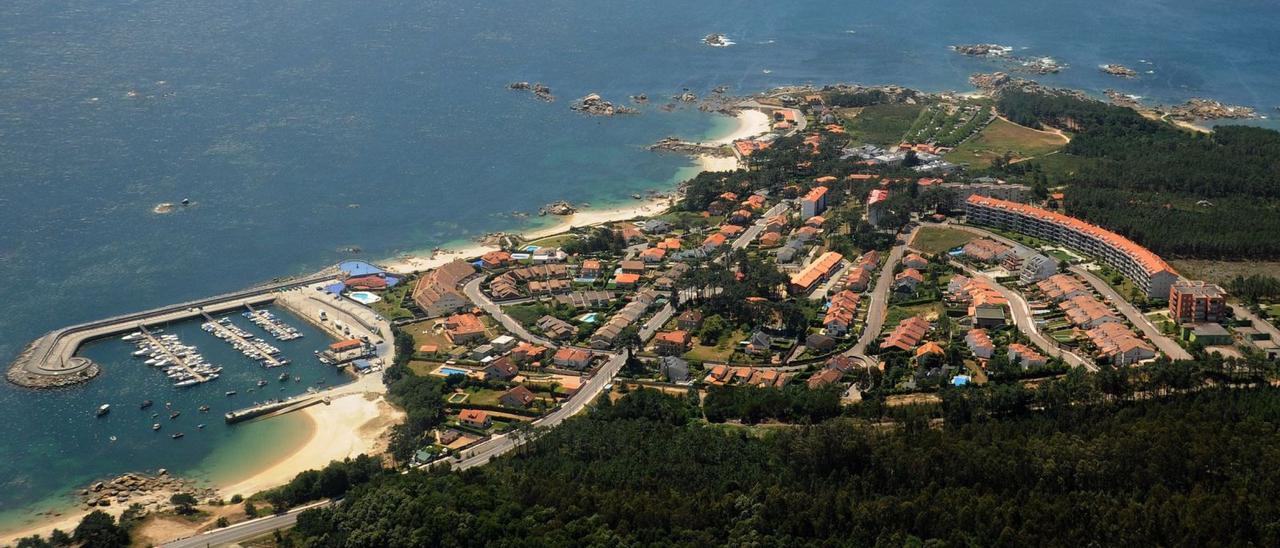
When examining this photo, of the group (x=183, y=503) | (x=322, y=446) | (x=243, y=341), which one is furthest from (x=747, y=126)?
(x=183, y=503)

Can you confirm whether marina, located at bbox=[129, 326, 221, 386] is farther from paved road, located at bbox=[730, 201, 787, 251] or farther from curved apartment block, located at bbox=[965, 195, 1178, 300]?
curved apartment block, located at bbox=[965, 195, 1178, 300]

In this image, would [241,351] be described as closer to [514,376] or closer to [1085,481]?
[514,376]

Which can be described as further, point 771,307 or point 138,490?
point 771,307

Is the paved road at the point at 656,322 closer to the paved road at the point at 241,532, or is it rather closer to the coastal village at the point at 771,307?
the coastal village at the point at 771,307

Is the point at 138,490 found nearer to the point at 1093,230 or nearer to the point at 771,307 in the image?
the point at 771,307

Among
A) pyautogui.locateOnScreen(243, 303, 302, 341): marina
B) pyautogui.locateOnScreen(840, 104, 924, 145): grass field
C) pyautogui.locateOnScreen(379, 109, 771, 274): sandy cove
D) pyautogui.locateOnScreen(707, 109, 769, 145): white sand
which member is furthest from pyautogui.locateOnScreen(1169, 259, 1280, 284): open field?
pyautogui.locateOnScreen(243, 303, 302, 341): marina

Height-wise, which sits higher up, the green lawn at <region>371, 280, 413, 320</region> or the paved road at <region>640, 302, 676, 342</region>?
the green lawn at <region>371, 280, 413, 320</region>

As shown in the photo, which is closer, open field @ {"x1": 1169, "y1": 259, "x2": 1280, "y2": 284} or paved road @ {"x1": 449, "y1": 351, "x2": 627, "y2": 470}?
paved road @ {"x1": 449, "y1": 351, "x2": 627, "y2": 470}

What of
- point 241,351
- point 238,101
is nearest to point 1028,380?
point 241,351
